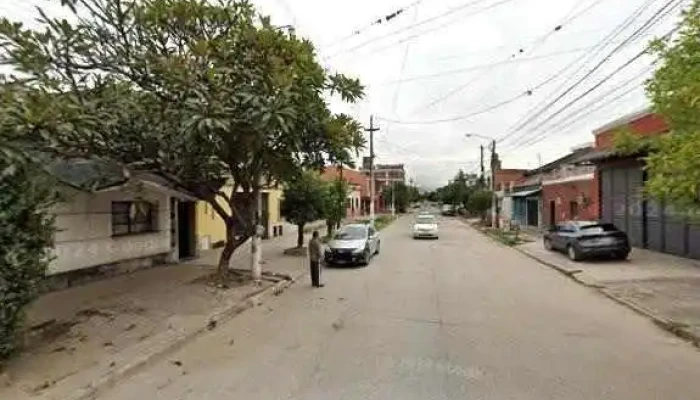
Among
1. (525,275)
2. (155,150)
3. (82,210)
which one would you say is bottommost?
(525,275)

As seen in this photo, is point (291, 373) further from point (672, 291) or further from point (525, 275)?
point (525, 275)

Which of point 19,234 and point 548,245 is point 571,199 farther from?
point 19,234

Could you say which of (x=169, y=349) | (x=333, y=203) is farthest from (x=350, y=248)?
(x=169, y=349)

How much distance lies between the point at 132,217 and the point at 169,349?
10284mm

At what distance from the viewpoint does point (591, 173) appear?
1449 inches

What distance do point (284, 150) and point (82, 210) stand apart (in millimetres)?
5459

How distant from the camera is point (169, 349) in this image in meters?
9.66

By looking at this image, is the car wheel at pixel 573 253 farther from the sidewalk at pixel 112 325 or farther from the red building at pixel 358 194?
the red building at pixel 358 194

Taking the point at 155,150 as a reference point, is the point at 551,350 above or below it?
below

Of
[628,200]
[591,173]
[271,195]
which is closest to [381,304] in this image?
[628,200]

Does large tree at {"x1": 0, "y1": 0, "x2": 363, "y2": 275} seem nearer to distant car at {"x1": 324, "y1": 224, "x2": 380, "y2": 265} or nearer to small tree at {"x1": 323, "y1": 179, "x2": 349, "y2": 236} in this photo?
Result: distant car at {"x1": 324, "y1": 224, "x2": 380, "y2": 265}

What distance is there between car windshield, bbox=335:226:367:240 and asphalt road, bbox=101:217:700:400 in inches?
304

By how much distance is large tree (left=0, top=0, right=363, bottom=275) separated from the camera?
1102cm

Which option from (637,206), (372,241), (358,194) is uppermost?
(358,194)
